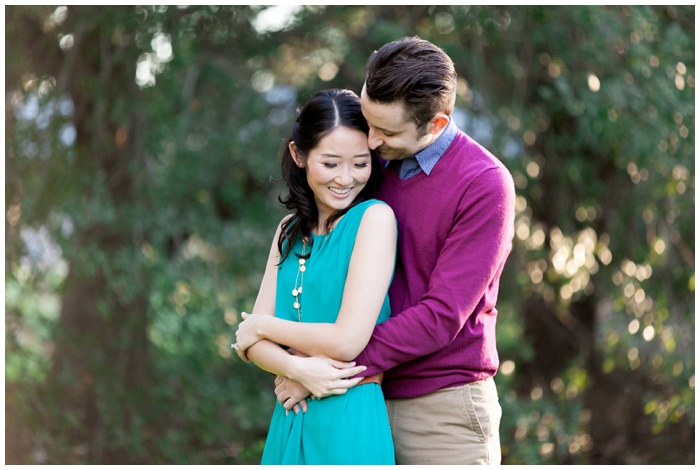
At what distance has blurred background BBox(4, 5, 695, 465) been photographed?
4219 millimetres

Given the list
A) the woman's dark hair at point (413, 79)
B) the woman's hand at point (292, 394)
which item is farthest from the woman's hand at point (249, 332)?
the woman's dark hair at point (413, 79)

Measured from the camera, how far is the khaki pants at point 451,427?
2049mm

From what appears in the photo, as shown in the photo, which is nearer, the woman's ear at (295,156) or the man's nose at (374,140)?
the man's nose at (374,140)

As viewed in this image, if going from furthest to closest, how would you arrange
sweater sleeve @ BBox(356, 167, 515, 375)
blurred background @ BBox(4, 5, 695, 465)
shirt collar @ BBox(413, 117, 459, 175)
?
1. blurred background @ BBox(4, 5, 695, 465)
2. shirt collar @ BBox(413, 117, 459, 175)
3. sweater sleeve @ BBox(356, 167, 515, 375)

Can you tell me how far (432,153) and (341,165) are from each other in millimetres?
222

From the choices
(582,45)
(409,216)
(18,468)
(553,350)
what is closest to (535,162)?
(582,45)

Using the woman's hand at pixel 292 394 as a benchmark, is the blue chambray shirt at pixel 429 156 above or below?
above

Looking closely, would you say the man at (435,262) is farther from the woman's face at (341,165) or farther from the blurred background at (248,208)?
the blurred background at (248,208)

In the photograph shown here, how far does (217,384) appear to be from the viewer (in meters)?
4.88

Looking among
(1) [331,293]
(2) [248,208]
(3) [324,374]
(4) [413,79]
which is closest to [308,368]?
(3) [324,374]

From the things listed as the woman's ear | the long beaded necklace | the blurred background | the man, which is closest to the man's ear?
the man

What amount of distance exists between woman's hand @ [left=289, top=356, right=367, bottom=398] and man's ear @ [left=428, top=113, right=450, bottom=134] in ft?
1.93

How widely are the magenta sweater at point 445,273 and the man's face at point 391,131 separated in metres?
0.07

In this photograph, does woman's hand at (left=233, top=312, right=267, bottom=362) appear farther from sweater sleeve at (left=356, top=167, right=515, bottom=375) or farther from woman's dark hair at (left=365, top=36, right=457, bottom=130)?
woman's dark hair at (left=365, top=36, right=457, bottom=130)
